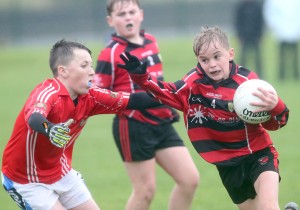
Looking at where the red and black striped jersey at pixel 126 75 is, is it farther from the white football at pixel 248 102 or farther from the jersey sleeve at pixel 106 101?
the white football at pixel 248 102

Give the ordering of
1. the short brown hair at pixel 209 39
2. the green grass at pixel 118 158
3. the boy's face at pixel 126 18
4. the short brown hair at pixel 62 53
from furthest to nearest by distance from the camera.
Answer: the green grass at pixel 118 158 → the boy's face at pixel 126 18 → the short brown hair at pixel 209 39 → the short brown hair at pixel 62 53

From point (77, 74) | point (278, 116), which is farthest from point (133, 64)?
point (278, 116)

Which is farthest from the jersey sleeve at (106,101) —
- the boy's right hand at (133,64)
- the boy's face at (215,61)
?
the boy's face at (215,61)

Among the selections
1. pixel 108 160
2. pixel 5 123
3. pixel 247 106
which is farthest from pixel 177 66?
pixel 247 106

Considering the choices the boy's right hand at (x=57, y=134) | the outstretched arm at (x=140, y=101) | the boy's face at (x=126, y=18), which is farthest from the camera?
the boy's face at (x=126, y=18)

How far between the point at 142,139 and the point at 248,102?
71.5 inches

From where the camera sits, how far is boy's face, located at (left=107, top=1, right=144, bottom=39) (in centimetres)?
786

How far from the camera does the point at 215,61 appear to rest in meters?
6.32

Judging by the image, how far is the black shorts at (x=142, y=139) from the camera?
300 inches

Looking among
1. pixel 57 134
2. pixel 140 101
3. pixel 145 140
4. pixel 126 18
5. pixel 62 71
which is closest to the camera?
pixel 57 134

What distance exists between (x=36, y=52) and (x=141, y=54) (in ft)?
73.8

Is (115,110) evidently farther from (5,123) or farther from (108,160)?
(5,123)

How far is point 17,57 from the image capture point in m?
28.7

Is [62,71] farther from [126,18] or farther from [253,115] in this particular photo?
[126,18]
